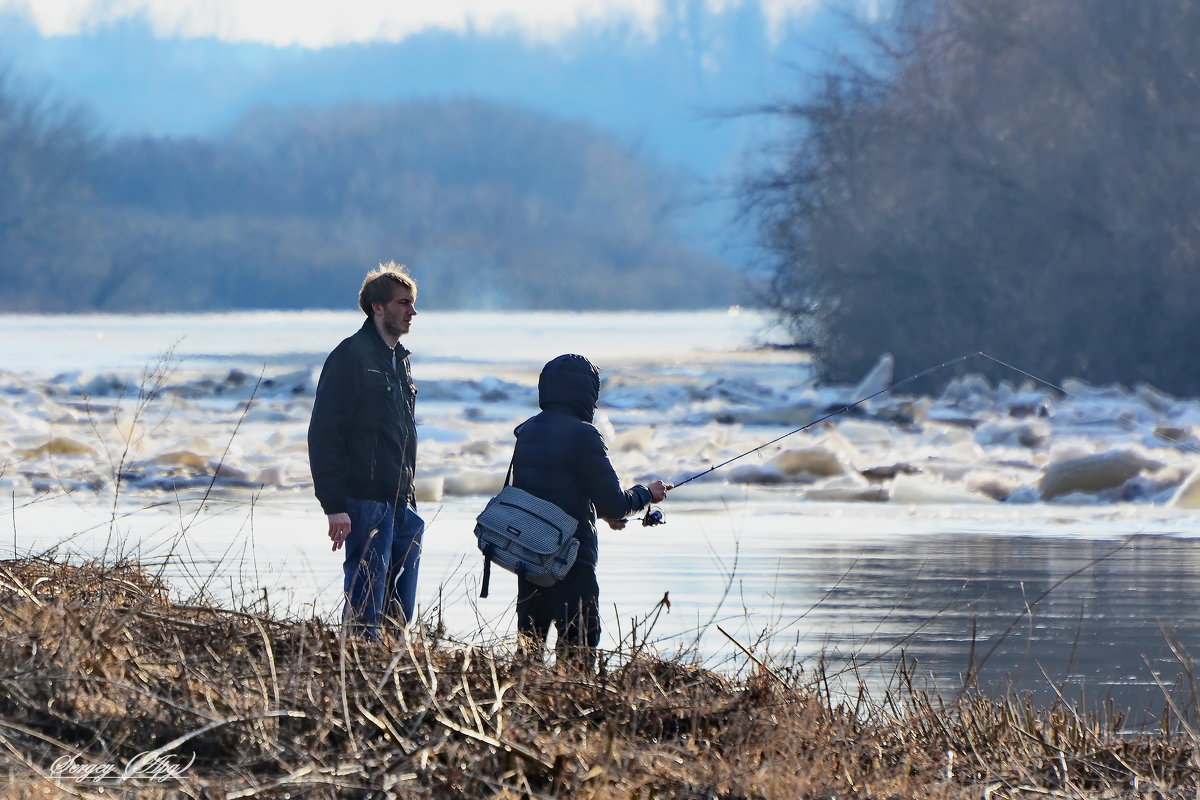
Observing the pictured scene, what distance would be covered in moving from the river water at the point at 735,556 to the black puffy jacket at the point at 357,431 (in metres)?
0.43

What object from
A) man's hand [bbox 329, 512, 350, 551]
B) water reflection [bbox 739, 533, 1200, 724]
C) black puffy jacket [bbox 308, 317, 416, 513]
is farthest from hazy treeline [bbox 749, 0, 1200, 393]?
man's hand [bbox 329, 512, 350, 551]

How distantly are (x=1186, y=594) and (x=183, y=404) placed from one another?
1918 centimetres

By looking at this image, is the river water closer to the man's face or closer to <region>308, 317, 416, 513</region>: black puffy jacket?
<region>308, 317, 416, 513</region>: black puffy jacket

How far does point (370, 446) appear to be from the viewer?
6.87 meters

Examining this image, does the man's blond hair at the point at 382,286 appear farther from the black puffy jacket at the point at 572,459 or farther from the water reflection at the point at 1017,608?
the water reflection at the point at 1017,608

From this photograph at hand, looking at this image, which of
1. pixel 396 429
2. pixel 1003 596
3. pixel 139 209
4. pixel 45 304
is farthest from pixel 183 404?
pixel 139 209

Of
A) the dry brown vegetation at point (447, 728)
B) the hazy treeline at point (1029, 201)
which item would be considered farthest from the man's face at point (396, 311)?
the hazy treeline at point (1029, 201)

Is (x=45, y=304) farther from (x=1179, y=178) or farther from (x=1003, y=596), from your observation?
(x=1003, y=596)

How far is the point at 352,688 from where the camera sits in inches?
194

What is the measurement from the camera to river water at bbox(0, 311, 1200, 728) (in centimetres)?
758

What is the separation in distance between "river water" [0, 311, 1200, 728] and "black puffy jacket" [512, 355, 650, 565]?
1.43 feet

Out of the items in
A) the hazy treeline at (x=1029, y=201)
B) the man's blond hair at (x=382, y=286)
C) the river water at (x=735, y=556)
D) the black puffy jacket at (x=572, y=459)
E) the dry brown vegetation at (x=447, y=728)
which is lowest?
the river water at (x=735, y=556)

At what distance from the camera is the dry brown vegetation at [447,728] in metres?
4.32

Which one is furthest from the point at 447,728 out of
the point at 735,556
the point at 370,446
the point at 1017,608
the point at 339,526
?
the point at 1017,608
